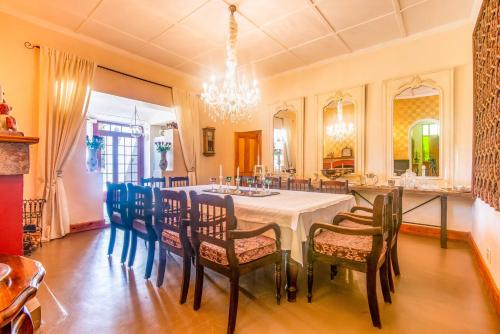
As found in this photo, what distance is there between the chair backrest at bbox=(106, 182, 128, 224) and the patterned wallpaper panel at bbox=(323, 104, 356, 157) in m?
3.62

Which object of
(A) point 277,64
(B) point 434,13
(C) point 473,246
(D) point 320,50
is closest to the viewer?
(C) point 473,246

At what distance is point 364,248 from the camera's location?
1.90 meters

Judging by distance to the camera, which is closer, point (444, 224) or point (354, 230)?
point (354, 230)

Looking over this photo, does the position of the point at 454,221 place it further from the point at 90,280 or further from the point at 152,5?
the point at 152,5

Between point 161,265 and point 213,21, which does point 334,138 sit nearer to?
point 213,21

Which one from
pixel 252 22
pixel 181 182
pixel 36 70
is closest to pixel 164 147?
pixel 181 182

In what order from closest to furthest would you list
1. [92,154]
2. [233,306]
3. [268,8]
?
[233,306] < [268,8] < [92,154]

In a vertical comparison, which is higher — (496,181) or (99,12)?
(99,12)

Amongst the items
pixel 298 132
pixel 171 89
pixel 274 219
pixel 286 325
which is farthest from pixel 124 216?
pixel 298 132

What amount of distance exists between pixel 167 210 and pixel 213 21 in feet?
9.18

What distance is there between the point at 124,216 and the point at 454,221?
4.49 meters

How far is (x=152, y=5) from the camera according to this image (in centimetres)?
325

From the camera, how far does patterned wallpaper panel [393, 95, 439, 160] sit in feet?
12.9

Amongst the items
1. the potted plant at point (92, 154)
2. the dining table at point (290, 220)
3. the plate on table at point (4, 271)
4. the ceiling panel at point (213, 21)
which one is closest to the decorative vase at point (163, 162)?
the potted plant at point (92, 154)
